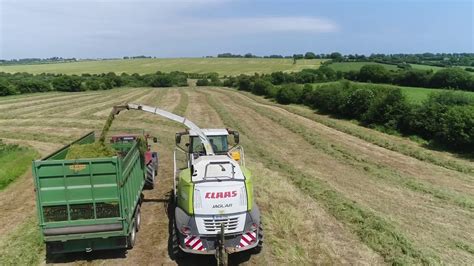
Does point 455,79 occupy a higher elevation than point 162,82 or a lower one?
higher

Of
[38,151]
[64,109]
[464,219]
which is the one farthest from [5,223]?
[64,109]

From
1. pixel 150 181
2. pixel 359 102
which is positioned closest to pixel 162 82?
pixel 359 102

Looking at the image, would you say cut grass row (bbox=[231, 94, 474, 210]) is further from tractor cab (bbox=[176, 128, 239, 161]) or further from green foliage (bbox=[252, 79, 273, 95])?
green foliage (bbox=[252, 79, 273, 95])

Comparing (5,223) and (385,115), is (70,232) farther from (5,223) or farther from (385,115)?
(385,115)

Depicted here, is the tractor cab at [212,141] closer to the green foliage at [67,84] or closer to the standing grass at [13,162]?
the standing grass at [13,162]

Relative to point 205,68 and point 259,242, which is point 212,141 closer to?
point 259,242

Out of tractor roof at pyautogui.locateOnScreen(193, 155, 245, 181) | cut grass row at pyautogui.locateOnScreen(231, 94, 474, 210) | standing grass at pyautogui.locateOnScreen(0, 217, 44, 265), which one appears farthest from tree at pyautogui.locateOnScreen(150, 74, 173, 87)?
tractor roof at pyautogui.locateOnScreen(193, 155, 245, 181)
